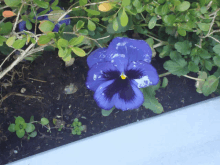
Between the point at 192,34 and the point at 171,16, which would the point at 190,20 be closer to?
the point at 171,16

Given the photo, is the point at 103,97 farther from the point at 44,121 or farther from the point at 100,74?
the point at 44,121

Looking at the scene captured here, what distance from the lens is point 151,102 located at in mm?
871

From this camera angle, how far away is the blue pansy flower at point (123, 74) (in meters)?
0.76

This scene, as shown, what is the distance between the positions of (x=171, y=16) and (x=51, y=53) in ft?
2.18

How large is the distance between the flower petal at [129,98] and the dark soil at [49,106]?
38 cm

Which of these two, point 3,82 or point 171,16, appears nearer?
point 171,16

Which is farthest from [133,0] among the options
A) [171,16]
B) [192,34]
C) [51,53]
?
[51,53]

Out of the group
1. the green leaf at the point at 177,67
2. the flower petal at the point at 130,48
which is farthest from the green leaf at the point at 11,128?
the green leaf at the point at 177,67

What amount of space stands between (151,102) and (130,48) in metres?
0.24

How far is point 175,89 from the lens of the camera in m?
1.21

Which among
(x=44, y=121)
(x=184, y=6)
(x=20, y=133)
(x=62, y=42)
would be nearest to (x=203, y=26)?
(x=184, y=6)

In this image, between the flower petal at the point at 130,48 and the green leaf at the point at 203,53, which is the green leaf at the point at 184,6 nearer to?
the flower petal at the point at 130,48

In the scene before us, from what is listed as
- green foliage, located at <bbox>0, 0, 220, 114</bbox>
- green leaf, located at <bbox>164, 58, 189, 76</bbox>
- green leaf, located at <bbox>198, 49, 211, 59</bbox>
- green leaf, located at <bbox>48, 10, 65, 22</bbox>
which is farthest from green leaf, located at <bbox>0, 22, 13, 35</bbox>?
green leaf, located at <bbox>198, 49, 211, 59</bbox>

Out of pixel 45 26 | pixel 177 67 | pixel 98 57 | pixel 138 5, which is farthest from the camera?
pixel 177 67
